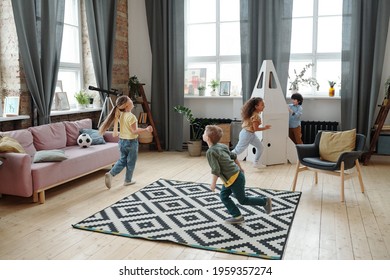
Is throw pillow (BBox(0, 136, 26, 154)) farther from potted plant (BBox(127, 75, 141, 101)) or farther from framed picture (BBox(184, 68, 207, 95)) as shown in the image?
framed picture (BBox(184, 68, 207, 95))

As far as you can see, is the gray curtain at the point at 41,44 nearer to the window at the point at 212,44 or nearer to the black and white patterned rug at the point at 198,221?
the black and white patterned rug at the point at 198,221

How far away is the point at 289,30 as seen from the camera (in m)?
6.29

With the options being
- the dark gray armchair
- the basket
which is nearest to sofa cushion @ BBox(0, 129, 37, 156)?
the basket

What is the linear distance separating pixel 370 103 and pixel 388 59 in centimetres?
75

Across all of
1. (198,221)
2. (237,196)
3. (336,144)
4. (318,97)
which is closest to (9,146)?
(198,221)

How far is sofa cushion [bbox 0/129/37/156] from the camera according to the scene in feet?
14.3

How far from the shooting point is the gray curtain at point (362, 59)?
19.1 ft

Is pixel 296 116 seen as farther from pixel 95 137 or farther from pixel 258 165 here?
pixel 95 137

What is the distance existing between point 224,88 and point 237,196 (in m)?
3.97

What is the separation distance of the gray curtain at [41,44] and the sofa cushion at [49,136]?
213 mm

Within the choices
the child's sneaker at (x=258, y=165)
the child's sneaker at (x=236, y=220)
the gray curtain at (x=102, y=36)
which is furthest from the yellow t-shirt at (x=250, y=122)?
the gray curtain at (x=102, y=36)

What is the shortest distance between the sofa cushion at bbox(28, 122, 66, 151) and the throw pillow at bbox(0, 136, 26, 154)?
1.95 feet

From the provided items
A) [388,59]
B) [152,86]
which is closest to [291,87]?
[388,59]
